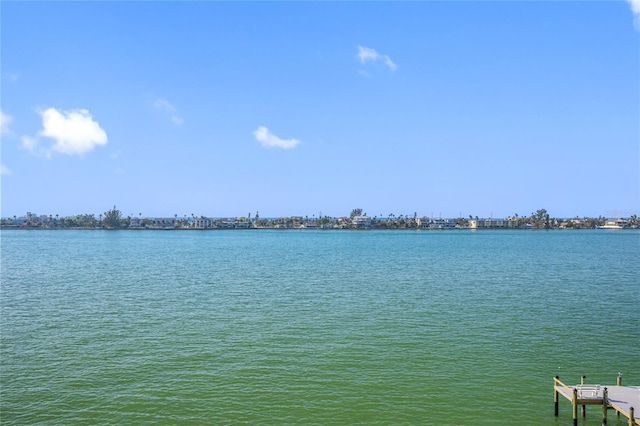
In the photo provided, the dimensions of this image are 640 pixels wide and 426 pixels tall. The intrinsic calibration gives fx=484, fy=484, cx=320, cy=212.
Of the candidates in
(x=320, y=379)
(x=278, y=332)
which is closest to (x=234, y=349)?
(x=278, y=332)

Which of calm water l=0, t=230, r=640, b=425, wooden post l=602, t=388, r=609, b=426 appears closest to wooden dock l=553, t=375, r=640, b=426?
wooden post l=602, t=388, r=609, b=426

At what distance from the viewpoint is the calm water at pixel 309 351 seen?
83.4 feet

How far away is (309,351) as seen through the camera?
3481cm

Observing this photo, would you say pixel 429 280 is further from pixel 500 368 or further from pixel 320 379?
pixel 320 379

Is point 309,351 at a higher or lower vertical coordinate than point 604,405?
lower

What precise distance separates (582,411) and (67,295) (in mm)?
55584

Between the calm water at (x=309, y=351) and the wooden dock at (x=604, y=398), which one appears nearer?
the wooden dock at (x=604, y=398)

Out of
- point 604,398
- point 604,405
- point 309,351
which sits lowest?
point 309,351

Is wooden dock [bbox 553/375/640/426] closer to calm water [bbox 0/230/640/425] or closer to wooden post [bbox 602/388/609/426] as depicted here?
wooden post [bbox 602/388/609/426]

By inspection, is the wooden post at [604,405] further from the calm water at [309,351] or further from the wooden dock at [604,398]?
the calm water at [309,351]

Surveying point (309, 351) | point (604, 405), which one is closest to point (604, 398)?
point (604, 405)

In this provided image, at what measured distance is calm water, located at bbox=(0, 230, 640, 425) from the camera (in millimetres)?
25422

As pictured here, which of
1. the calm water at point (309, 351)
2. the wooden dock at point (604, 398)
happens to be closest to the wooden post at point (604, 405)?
the wooden dock at point (604, 398)

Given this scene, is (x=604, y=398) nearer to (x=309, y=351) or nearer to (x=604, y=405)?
(x=604, y=405)
